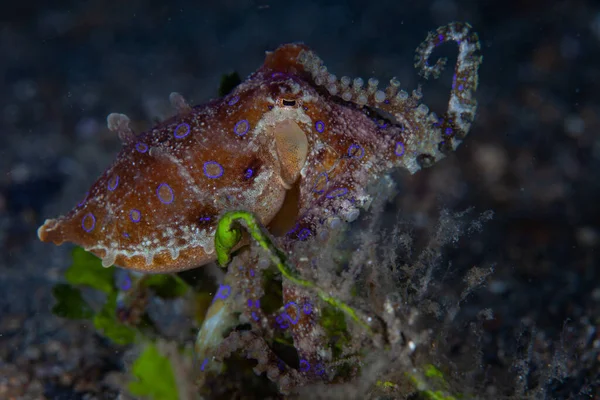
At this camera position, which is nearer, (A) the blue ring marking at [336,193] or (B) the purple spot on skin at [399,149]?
(A) the blue ring marking at [336,193]

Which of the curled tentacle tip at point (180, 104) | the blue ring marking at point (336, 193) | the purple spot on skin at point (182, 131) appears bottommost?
the blue ring marking at point (336, 193)

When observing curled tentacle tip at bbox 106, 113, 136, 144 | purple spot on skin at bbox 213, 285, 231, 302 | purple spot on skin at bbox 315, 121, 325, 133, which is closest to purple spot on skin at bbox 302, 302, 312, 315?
purple spot on skin at bbox 213, 285, 231, 302

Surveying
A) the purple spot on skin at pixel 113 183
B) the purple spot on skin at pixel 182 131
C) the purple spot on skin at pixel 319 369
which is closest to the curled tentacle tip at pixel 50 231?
the purple spot on skin at pixel 113 183

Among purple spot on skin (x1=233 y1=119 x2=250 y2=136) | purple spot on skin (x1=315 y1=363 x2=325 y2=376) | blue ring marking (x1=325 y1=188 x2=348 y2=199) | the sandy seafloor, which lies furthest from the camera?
the sandy seafloor

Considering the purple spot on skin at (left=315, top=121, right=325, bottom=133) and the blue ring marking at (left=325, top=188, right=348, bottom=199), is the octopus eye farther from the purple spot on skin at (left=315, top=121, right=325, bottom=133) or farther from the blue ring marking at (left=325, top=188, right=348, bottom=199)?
the blue ring marking at (left=325, top=188, right=348, bottom=199)

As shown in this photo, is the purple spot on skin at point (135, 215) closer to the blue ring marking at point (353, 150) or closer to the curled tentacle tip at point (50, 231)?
the curled tentacle tip at point (50, 231)

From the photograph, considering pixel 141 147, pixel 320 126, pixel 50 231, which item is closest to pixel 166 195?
pixel 141 147

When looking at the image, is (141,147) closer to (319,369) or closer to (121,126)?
(121,126)
